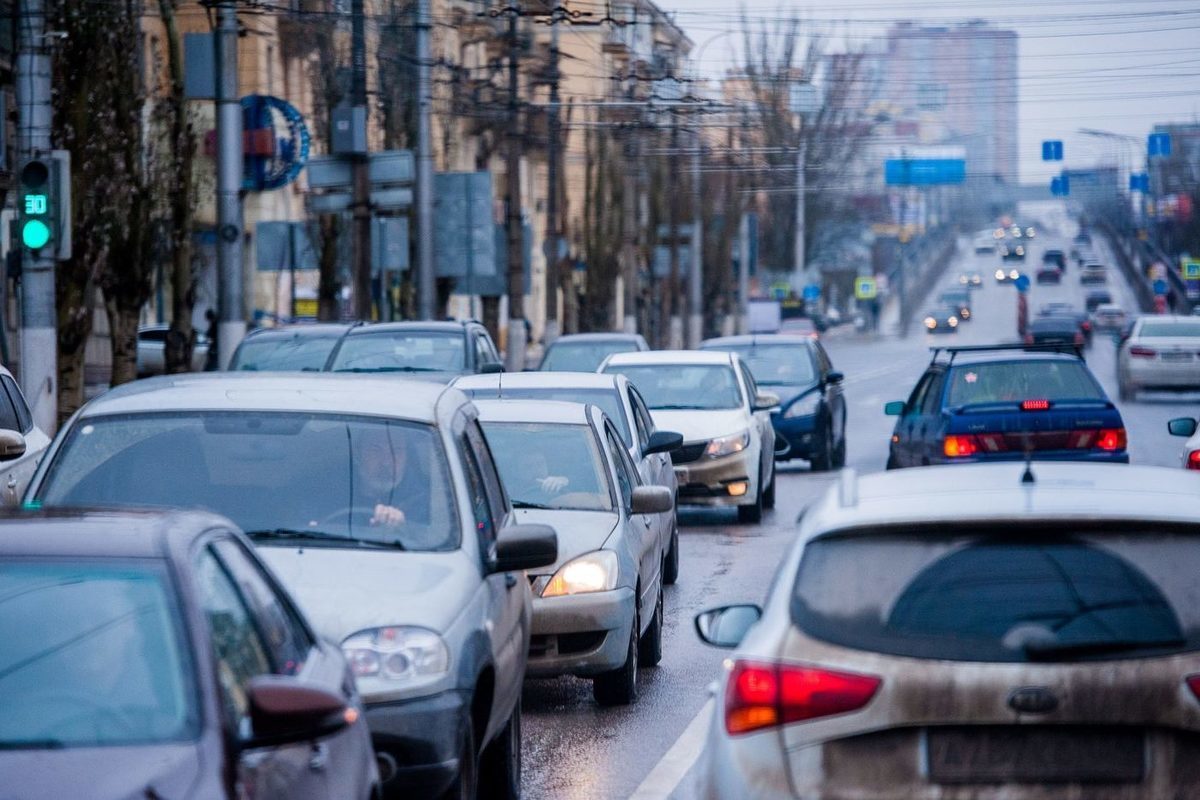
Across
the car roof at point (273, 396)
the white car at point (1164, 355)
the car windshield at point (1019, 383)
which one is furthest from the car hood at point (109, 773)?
the white car at point (1164, 355)

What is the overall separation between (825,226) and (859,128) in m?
25.2

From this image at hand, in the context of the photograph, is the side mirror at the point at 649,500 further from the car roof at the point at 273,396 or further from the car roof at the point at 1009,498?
the car roof at the point at 1009,498

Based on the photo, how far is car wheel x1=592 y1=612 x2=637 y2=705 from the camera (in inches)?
422

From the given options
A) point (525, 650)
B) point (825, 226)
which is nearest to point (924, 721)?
point (525, 650)

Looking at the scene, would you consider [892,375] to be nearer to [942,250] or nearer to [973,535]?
[973,535]

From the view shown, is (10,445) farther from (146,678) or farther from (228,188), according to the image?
(228,188)

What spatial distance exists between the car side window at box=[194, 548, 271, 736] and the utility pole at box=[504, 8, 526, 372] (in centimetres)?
3486

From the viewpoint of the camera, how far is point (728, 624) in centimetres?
606

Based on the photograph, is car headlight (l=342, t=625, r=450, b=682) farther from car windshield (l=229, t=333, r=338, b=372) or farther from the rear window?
car windshield (l=229, t=333, r=338, b=372)

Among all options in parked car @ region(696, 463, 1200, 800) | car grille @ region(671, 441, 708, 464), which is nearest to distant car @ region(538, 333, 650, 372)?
car grille @ region(671, 441, 708, 464)

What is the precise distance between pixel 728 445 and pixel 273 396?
1281 centimetres

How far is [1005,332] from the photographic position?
367 ft

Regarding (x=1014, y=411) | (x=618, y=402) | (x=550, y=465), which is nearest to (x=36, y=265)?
(x=618, y=402)

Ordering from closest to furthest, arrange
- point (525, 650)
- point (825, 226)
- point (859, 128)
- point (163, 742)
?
point (163, 742), point (525, 650), point (859, 128), point (825, 226)
